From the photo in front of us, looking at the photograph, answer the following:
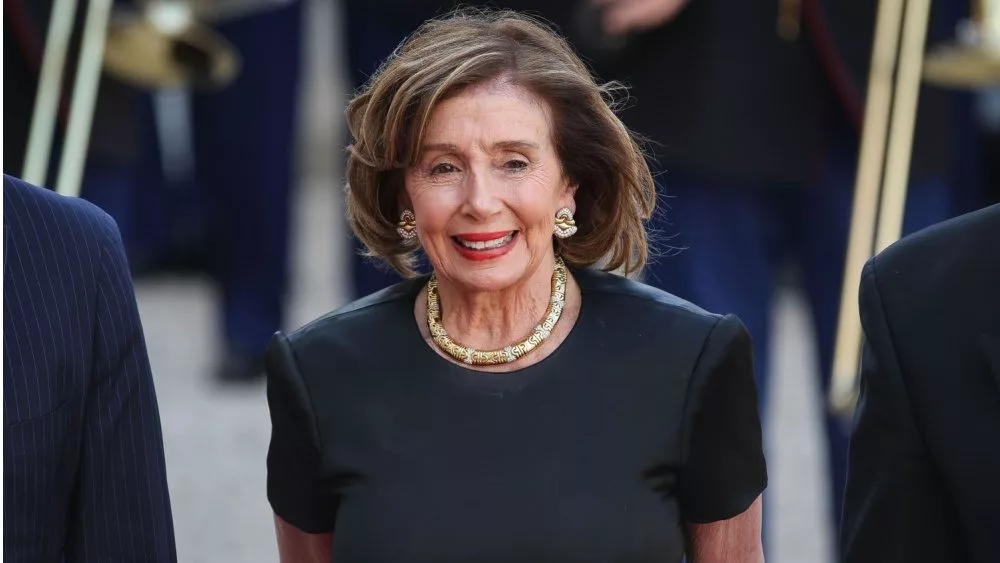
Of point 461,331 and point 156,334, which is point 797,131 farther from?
point 156,334

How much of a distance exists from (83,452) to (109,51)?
7.57ft

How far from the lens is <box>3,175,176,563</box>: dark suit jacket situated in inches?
93.2

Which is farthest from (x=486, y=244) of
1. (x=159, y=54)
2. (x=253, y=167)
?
(x=253, y=167)

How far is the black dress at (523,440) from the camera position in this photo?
7.98 feet

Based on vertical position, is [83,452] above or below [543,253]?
below

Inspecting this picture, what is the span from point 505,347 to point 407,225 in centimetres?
23

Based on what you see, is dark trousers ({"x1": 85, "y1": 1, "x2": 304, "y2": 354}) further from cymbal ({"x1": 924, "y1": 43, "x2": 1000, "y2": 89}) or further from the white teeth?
the white teeth

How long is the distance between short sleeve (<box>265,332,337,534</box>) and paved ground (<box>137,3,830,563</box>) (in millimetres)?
1451

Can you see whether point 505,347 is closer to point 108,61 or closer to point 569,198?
point 569,198

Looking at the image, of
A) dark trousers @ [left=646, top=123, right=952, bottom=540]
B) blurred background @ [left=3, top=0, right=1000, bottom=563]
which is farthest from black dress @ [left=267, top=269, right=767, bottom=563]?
dark trousers @ [left=646, top=123, right=952, bottom=540]

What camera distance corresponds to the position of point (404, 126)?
2531mm

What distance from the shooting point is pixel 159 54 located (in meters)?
4.75

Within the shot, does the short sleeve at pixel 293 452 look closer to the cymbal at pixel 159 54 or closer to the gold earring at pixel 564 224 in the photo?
the gold earring at pixel 564 224

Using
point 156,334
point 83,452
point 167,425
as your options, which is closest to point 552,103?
point 83,452
